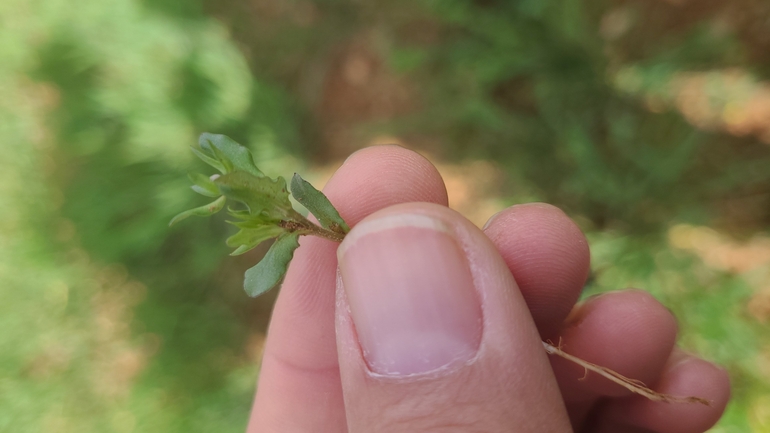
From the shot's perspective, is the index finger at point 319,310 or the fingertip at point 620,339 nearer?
the index finger at point 319,310

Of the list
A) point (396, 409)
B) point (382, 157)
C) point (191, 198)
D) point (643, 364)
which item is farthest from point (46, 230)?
point (643, 364)

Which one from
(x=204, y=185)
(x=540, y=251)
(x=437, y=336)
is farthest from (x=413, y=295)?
(x=540, y=251)

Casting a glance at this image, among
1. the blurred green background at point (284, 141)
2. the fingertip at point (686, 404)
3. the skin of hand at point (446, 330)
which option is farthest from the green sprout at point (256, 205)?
the blurred green background at point (284, 141)

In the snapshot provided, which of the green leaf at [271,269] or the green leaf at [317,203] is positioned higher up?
the green leaf at [317,203]

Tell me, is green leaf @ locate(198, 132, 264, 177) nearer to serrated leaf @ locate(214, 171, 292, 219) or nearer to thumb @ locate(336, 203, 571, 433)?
serrated leaf @ locate(214, 171, 292, 219)

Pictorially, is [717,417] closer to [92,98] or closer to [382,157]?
[382,157]

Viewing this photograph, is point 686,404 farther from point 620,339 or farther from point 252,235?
point 252,235

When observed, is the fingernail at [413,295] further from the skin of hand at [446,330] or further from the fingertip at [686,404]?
the fingertip at [686,404]

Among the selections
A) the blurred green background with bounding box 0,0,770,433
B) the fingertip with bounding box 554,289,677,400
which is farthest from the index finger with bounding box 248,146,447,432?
the blurred green background with bounding box 0,0,770,433
